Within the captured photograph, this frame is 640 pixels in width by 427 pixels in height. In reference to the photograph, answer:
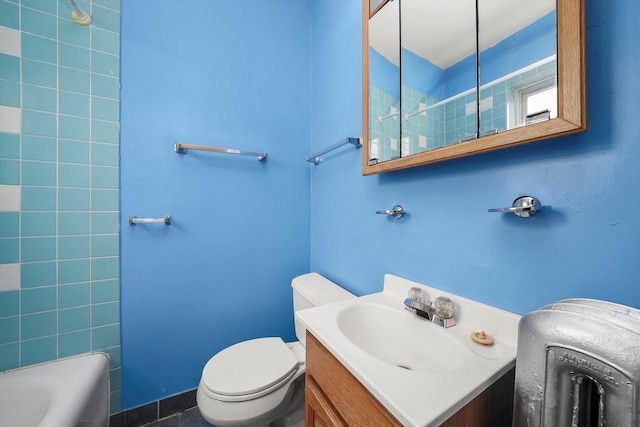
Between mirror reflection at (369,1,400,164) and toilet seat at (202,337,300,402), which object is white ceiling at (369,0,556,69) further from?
toilet seat at (202,337,300,402)

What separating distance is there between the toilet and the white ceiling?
1060 mm

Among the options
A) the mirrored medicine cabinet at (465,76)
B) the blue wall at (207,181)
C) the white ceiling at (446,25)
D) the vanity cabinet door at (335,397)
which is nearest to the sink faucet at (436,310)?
the vanity cabinet door at (335,397)

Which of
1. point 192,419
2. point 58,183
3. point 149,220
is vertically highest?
point 58,183

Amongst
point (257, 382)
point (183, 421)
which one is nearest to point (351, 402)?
point (257, 382)

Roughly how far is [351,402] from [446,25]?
1169 millimetres

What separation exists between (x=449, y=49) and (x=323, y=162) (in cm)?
84

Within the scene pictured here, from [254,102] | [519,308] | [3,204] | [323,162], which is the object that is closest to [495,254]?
[519,308]

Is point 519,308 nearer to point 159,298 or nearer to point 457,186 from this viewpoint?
point 457,186

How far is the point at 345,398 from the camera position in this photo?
57 centimetres

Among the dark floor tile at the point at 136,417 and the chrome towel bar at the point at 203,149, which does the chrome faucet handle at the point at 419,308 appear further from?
the dark floor tile at the point at 136,417

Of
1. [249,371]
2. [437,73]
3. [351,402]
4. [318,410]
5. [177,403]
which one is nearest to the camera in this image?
[351,402]

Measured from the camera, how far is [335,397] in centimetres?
61

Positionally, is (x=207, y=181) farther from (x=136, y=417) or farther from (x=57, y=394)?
(x=136, y=417)

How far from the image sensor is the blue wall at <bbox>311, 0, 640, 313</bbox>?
0.47 m
